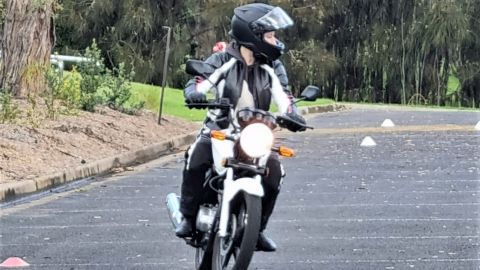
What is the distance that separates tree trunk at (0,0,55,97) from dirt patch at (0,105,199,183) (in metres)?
1.24

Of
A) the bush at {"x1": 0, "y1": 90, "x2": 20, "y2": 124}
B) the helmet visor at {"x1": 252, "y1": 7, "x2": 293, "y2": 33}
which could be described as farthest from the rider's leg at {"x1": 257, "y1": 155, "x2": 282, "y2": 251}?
the bush at {"x1": 0, "y1": 90, "x2": 20, "y2": 124}

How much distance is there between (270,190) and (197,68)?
2.84 ft

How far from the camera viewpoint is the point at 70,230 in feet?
31.0

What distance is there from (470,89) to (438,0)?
12.7 feet

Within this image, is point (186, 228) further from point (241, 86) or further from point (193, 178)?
point (241, 86)

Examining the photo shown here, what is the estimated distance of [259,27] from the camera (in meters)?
6.68

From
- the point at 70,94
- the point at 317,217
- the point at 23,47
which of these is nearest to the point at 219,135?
the point at 317,217

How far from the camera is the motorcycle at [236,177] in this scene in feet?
20.2

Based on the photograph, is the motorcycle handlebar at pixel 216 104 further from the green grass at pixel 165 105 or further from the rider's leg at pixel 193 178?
the green grass at pixel 165 105

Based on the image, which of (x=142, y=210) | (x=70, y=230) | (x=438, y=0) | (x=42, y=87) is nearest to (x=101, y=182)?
(x=142, y=210)

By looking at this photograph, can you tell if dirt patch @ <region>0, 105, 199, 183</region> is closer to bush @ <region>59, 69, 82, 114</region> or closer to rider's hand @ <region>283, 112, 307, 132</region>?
bush @ <region>59, 69, 82, 114</region>

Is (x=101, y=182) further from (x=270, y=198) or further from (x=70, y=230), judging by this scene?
(x=270, y=198)

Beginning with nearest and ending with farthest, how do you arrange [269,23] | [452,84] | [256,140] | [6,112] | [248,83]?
[256,140], [269,23], [248,83], [6,112], [452,84]

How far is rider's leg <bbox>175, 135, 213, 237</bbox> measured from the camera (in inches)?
266
